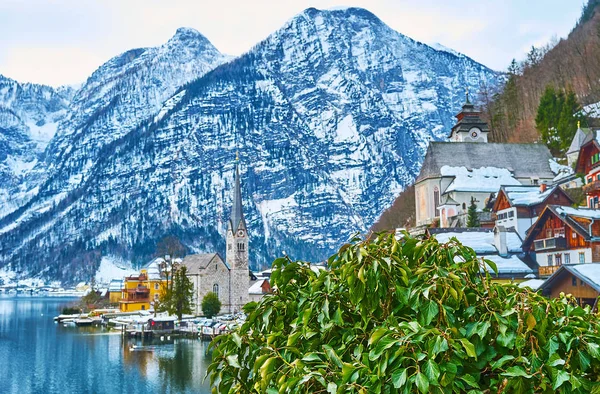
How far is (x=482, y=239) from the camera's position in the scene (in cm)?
4400

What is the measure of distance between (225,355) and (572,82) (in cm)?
8842

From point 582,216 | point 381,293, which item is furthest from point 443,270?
point 582,216

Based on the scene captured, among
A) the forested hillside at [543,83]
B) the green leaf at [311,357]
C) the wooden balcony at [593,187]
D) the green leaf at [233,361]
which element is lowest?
the green leaf at [233,361]

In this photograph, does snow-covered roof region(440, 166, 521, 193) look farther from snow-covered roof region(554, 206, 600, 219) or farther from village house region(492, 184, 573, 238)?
snow-covered roof region(554, 206, 600, 219)

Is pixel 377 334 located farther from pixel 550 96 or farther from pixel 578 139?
pixel 550 96

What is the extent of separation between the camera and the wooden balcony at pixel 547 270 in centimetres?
3758

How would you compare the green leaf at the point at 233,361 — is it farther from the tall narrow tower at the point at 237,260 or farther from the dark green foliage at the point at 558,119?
the tall narrow tower at the point at 237,260

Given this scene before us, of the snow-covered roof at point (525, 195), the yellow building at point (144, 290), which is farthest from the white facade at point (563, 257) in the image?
the yellow building at point (144, 290)

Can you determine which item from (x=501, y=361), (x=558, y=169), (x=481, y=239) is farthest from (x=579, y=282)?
(x=558, y=169)

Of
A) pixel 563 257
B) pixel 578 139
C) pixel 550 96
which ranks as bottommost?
pixel 563 257

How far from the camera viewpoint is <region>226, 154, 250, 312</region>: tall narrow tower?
8488 cm

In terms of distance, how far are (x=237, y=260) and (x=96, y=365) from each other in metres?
40.5

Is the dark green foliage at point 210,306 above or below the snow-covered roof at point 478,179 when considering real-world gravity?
below

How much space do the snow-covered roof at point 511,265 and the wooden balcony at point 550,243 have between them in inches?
51.1
